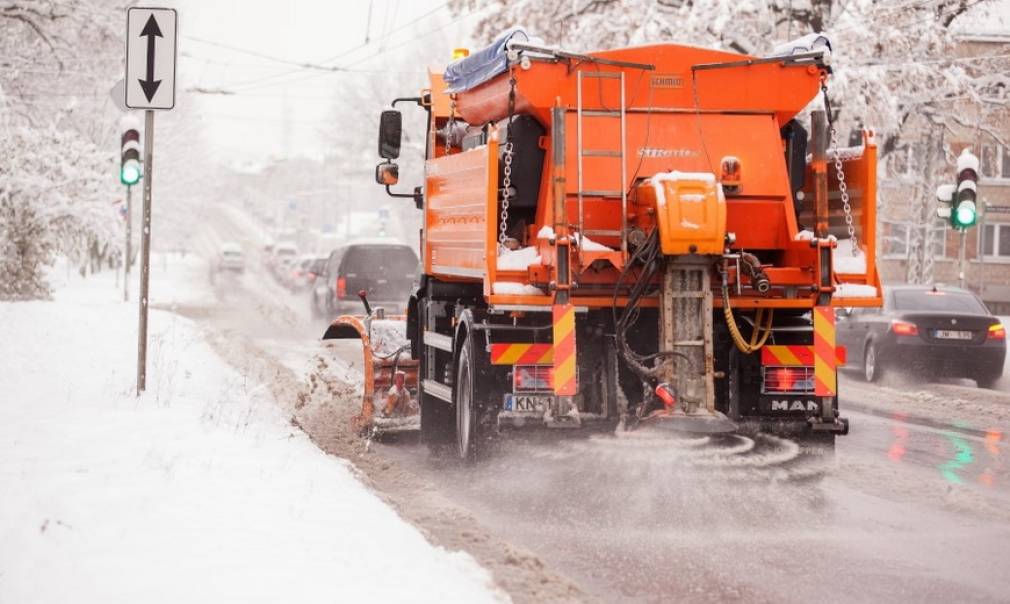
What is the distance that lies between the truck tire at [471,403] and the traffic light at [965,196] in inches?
488

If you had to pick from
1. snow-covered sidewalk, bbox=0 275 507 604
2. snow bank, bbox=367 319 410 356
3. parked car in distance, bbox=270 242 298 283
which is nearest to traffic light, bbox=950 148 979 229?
snow bank, bbox=367 319 410 356

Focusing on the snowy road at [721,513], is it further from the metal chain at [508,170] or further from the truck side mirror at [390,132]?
the truck side mirror at [390,132]

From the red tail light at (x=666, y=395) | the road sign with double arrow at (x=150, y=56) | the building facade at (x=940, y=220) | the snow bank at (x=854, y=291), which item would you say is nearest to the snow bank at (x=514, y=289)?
the red tail light at (x=666, y=395)

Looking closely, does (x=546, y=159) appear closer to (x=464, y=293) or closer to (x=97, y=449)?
(x=464, y=293)

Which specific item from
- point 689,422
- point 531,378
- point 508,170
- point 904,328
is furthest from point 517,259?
point 904,328

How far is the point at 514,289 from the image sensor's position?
31.1ft

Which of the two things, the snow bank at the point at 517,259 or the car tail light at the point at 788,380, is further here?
the car tail light at the point at 788,380

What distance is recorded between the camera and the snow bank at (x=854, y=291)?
396 inches

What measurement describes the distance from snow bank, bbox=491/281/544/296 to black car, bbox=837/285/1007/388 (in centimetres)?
1152

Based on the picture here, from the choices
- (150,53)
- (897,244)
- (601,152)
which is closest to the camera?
(601,152)

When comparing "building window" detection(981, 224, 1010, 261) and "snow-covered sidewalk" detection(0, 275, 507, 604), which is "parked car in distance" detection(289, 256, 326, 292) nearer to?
"building window" detection(981, 224, 1010, 261)

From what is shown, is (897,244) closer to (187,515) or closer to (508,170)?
(508,170)

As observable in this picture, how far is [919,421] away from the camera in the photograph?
45.8ft

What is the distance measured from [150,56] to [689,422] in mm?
5813
